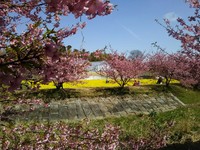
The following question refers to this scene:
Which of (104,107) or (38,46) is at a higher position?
(38,46)

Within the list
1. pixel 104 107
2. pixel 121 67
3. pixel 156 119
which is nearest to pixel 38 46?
pixel 156 119

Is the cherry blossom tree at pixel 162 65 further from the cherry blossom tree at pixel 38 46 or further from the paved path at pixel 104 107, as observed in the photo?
the cherry blossom tree at pixel 38 46

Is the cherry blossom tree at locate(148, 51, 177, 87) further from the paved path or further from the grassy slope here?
the paved path

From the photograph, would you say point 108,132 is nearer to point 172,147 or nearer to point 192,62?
point 172,147

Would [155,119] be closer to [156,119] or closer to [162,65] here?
[156,119]

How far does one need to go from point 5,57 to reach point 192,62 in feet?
25.4

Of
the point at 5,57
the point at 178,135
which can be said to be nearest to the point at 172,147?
the point at 178,135

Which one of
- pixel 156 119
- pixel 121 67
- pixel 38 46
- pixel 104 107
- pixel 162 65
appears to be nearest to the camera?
pixel 38 46

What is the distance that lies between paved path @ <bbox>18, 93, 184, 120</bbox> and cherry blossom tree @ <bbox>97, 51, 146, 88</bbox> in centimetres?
271

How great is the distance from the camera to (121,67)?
20703 millimetres

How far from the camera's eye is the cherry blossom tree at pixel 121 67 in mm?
20656

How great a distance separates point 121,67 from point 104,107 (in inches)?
234

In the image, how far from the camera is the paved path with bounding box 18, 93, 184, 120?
13.4 metres

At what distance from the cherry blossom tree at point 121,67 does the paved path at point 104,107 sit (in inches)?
107
